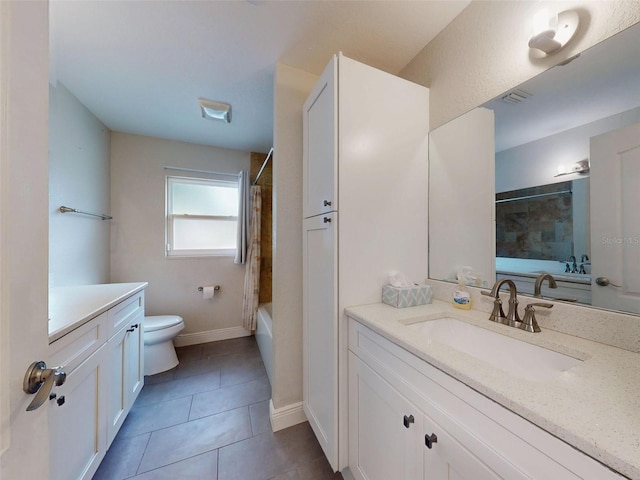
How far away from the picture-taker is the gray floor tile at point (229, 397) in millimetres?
1663

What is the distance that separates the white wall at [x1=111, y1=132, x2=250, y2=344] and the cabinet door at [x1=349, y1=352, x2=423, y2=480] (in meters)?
2.21

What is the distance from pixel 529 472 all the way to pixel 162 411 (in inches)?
82.9

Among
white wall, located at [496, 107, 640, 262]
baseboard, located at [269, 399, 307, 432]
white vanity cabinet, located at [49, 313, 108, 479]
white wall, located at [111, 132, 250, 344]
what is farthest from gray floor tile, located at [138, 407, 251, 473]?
white wall, located at [496, 107, 640, 262]

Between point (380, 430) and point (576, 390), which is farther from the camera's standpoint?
point (380, 430)

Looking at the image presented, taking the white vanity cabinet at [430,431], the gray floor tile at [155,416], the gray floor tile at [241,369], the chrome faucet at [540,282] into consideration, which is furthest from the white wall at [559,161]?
the gray floor tile at [155,416]

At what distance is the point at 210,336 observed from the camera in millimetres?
2758

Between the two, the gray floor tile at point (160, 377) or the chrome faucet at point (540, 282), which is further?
the gray floor tile at point (160, 377)

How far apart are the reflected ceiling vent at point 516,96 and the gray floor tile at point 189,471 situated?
2369 mm

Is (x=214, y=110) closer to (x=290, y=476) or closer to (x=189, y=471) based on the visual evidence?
(x=189, y=471)

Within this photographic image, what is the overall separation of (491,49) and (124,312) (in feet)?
8.23

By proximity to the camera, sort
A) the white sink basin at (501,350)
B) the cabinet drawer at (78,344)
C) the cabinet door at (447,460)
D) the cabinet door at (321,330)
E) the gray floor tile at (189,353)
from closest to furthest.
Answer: the cabinet door at (447,460)
the white sink basin at (501,350)
the cabinet drawer at (78,344)
the cabinet door at (321,330)
the gray floor tile at (189,353)

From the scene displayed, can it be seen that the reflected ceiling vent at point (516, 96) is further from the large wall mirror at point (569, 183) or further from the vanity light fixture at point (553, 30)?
the vanity light fixture at point (553, 30)

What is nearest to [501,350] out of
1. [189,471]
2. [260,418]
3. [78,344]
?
[260,418]

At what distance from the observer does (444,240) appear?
1.32 metres
